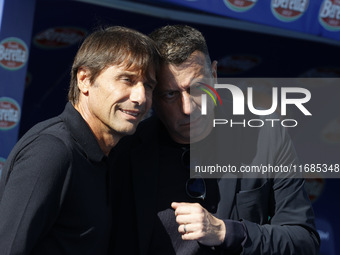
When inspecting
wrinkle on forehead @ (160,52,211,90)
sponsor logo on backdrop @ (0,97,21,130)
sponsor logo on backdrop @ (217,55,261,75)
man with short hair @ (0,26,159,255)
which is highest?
wrinkle on forehead @ (160,52,211,90)

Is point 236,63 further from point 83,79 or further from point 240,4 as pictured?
point 83,79

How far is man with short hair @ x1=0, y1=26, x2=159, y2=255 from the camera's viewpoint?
1398 mm

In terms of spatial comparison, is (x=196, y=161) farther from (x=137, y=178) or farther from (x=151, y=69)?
(x=151, y=69)

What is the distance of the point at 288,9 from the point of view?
12.2 ft

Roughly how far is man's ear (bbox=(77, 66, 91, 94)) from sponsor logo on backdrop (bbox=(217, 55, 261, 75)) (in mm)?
3265

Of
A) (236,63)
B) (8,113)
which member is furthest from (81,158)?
(236,63)

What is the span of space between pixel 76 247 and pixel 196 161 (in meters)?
0.57

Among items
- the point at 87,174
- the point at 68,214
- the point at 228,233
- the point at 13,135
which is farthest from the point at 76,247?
the point at 13,135

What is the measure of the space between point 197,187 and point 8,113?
5.76 ft

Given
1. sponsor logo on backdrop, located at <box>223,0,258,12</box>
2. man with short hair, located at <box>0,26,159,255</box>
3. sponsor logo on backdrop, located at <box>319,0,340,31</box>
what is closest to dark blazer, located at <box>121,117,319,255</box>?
man with short hair, located at <box>0,26,159,255</box>

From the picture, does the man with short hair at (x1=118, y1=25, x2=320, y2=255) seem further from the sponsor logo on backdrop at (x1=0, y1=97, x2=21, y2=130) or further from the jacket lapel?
the sponsor logo on backdrop at (x1=0, y1=97, x2=21, y2=130)

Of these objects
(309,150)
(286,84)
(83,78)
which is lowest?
(309,150)

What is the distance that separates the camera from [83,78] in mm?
1743

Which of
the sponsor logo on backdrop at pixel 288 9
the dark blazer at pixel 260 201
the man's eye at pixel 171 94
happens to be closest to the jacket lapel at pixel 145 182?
the dark blazer at pixel 260 201
